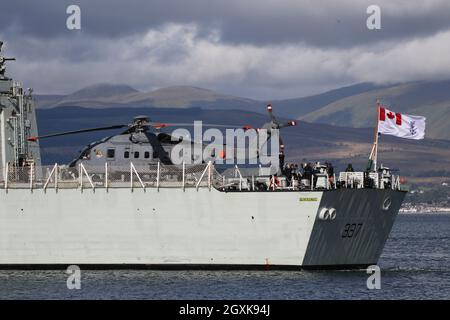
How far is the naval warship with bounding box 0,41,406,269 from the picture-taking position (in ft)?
173

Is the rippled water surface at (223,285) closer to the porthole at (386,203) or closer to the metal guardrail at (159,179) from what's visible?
the porthole at (386,203)

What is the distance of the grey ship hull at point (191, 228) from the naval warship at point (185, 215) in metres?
0.05

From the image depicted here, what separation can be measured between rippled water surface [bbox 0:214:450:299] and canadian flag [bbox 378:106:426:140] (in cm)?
767

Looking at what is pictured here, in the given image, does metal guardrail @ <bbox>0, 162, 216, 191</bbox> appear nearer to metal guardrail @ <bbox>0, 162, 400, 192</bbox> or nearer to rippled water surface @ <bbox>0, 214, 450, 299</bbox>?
metal guardrail @ <bbox>0, 162, 400, 192</bbox>

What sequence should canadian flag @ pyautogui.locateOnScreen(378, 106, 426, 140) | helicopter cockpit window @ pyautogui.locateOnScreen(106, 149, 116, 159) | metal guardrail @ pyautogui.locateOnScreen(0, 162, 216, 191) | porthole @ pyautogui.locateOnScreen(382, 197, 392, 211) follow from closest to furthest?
metal guardrail @ pyautogui.locateOnScreen(0, 162, 216, 191) → porthole @ pyautogui.locateOnScreen(382, 197, 392, 211) → canadian flag @ pyautogui.locateOnScreen(378, 106, 426, 140) → helicopter cockpit window @ pyautogui.locateOnScreen(106, 149, 116, 159)

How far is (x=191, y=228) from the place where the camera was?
5375cm

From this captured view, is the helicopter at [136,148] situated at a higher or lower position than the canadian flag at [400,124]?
lower

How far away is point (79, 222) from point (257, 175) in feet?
31.8

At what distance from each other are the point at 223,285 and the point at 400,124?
47.2ft

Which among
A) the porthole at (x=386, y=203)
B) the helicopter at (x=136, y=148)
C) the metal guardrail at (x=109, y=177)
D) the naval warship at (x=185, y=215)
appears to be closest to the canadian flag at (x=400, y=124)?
the naval warship at (x=185, y=215)

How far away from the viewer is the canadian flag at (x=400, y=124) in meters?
56.5

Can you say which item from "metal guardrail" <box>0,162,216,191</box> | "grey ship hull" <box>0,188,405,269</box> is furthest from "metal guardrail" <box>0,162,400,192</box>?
"grey ship hull" <box>0,188,405,269</box>
